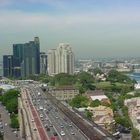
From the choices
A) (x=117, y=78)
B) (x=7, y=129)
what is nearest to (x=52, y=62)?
(x=117, y=78)

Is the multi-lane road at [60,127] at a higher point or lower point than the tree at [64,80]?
higher

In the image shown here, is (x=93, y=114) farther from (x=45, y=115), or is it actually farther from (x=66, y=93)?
(x=66, y=93)

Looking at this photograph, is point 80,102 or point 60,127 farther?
point 80,102

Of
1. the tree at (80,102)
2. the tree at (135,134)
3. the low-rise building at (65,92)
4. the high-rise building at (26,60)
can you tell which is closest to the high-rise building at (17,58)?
the high-rise building at (26,60)

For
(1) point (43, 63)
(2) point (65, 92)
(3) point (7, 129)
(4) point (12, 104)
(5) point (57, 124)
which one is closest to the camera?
(5) point (57, 124)

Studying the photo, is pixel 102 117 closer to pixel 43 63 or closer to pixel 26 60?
pixel 26 60

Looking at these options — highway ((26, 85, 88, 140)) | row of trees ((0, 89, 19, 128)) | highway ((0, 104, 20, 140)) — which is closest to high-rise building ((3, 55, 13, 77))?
row of trees ((0, 89, 19, 128))

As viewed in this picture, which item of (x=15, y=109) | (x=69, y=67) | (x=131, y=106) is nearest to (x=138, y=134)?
(x=131, y=106)

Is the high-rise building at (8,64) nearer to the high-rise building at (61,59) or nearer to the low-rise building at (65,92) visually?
the high-rise building at (61,59)

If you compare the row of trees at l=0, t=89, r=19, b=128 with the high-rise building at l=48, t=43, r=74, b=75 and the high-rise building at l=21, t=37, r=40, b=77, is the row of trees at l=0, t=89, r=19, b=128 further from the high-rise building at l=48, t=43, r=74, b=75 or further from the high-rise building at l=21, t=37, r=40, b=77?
the high-rise building at l=48, t=43, r=74, b=75
